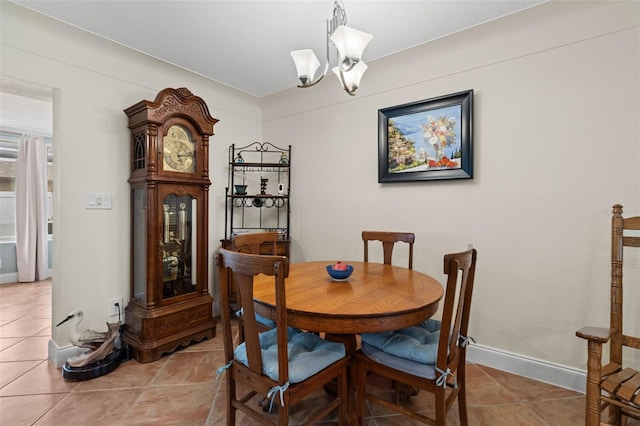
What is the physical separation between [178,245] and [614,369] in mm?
2901

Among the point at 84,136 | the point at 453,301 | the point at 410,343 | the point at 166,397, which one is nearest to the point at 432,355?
the point at 410,343

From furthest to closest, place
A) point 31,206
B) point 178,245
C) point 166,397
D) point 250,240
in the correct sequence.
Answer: point 31,206, point 178,245, point 250,240, point 166,397

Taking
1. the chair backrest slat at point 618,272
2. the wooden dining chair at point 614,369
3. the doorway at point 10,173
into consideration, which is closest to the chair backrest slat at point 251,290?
the wooden dining chair at point 614,369

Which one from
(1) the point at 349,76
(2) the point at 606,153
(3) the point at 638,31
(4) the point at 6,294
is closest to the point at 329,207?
(1) the point at 349,76

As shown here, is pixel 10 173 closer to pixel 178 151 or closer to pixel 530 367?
Result: pixel 178 151

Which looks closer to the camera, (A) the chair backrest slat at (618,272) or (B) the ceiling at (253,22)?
(A) the chair backrest slat at (618,272)

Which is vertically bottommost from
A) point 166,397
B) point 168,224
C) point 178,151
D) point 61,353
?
point 166,397

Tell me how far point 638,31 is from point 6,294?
6.81 metres

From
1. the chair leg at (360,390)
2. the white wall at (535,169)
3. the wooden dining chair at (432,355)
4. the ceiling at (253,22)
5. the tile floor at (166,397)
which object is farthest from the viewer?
the ceiling at (253,22)

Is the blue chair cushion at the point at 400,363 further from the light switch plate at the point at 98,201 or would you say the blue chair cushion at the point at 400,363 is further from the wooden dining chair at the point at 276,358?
the light switch plate at the point at 98,201

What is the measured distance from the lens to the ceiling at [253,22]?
6.48ft

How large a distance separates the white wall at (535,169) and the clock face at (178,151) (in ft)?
5.47

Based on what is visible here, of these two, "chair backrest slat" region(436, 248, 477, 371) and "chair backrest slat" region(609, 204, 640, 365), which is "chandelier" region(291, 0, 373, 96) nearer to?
"chair backrest slat" region(436, 248, 477, 371)

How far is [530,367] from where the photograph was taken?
210 centimetres
